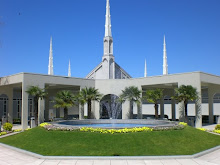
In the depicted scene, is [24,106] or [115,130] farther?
[24,106]

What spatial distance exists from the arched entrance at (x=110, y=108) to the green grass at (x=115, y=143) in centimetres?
2170

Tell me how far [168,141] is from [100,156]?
15.8ft

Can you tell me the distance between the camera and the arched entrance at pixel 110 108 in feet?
126

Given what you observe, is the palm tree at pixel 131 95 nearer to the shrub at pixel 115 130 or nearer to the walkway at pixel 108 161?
the shrub at pixel 115 130

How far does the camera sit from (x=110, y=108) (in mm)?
40625

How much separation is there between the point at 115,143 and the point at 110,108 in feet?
87.4

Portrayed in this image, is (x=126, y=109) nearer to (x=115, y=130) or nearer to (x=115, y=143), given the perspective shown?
(x=115, y=130)

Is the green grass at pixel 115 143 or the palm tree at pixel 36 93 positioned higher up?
the palm tree at pixel 36 93

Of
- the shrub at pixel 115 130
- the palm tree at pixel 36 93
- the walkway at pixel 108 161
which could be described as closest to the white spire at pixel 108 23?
the palm tree at pixel 36 93

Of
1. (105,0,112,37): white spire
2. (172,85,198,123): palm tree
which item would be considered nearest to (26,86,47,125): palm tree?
(172,85,198,123): palm tree

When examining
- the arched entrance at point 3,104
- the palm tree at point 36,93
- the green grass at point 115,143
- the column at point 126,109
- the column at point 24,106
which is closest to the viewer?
the green grass at point 115,143

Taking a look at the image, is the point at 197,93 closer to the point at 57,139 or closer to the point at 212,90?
the point at 212,90

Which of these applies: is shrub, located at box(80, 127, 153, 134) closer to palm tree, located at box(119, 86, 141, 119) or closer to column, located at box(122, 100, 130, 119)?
palm tree, located at box(119, 86, 141, 119)

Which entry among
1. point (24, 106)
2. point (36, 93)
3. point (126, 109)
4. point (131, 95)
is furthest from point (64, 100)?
point (126, 109)
